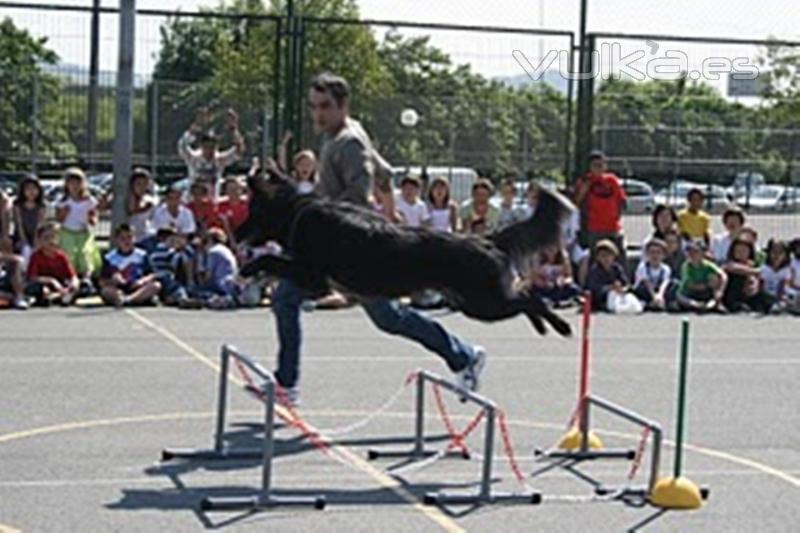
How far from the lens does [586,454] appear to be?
34.0ft

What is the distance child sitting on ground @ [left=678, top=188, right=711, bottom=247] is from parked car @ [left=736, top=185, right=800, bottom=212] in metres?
5.02

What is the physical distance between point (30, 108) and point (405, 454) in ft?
43.8

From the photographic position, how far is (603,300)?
2047 centimetres

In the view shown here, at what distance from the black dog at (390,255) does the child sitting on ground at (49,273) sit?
9.60 meters

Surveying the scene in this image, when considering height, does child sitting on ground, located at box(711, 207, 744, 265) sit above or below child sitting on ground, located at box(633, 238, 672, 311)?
above

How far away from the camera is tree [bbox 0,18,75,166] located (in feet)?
73.0

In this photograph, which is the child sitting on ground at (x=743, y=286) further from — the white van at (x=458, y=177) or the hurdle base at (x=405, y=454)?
the hurdle base at (x=405, y=454)

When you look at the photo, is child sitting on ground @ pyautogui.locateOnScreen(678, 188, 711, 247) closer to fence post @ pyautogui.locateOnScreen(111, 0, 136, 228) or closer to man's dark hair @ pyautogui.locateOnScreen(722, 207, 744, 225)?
man's dark hair @ pyautogui.locateOnScreen(722, 207, 744, 225)

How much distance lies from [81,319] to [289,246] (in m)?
8.59

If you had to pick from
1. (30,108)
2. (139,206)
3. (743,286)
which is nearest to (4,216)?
(139,206)

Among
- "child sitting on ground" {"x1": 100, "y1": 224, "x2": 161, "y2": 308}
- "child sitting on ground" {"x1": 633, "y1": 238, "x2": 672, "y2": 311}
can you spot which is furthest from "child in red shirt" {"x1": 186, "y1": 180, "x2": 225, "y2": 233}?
"child sitting on ground" {"x1": 633, "y1": 238, "x2": 672, "y2": 311}

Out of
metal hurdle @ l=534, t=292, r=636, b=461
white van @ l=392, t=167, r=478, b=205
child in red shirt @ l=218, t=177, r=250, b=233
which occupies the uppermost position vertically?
white van @ l=392, t=167, r=478, b=205

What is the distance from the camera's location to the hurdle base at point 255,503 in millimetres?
8609

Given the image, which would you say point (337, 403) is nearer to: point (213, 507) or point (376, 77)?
point (213, 507)
